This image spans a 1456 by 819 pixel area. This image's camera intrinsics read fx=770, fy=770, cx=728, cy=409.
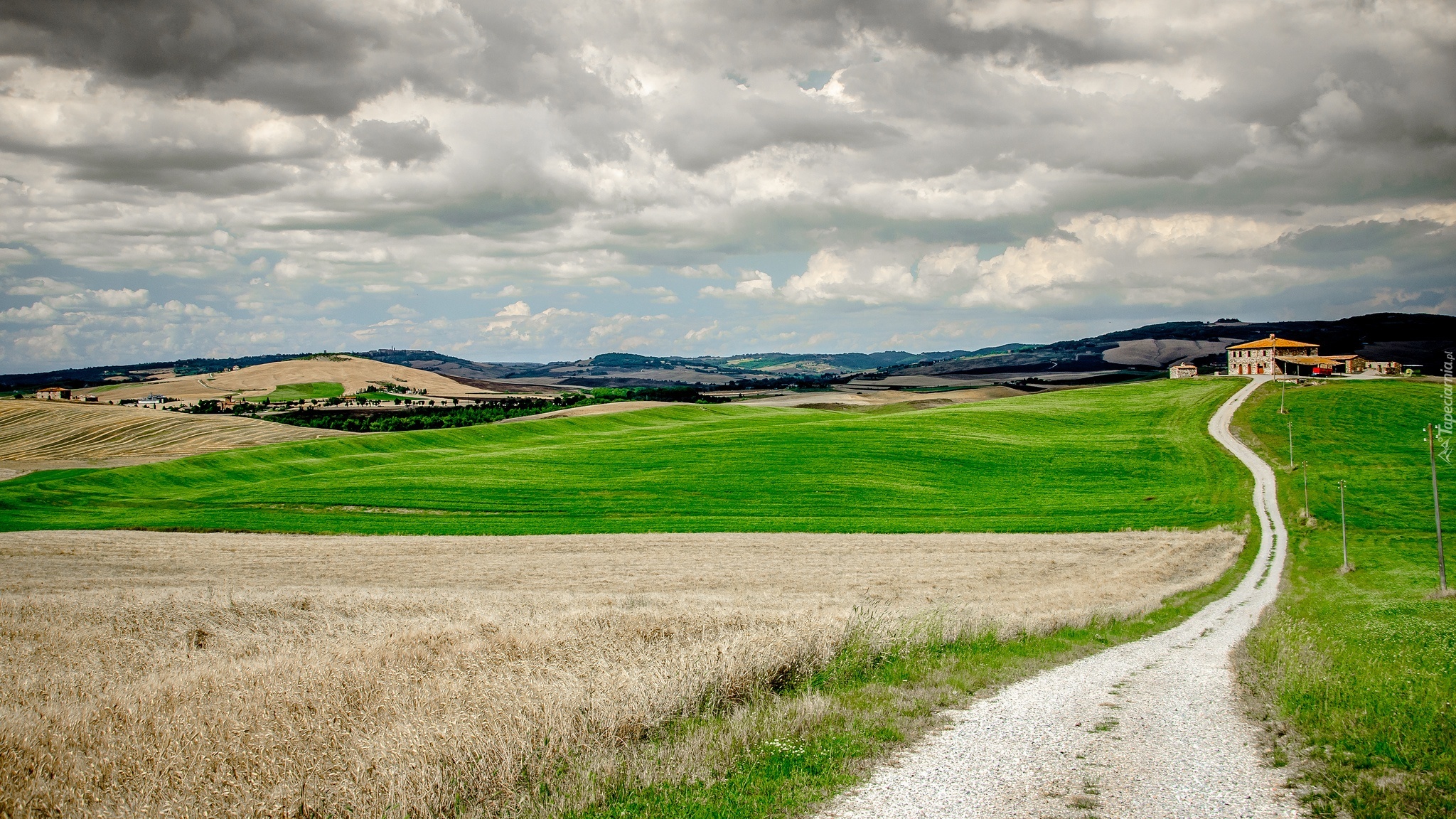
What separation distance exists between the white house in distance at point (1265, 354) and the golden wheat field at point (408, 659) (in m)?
103

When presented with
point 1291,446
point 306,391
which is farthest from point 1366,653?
point 306,391

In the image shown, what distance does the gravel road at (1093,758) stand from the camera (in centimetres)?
819

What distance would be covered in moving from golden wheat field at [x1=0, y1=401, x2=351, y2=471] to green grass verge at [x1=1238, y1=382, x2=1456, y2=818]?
3430 inches

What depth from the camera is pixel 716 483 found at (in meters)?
57.3

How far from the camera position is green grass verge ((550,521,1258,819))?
8.37 meters

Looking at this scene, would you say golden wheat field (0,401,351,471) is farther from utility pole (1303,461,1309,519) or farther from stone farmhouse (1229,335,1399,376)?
stone farmhouse (1229,335,1399,376)

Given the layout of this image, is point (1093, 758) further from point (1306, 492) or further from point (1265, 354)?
point (1265, 354)

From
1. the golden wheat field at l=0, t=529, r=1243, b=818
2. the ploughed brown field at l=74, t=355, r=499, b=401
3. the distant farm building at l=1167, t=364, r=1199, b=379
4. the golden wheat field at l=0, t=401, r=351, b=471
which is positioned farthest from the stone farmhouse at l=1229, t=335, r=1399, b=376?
the ploughed brown field at l=74, t=355, r=499, b=401

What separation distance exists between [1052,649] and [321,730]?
14078 mm

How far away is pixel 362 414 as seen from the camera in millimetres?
116312

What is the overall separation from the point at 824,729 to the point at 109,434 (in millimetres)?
98436

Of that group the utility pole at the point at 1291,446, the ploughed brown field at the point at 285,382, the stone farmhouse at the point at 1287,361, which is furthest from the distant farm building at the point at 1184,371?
the ploughed brown field at the point at 285,382

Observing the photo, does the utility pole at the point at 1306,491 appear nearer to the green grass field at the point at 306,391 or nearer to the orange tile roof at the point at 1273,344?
the orange tile roof at the point at 1273,344

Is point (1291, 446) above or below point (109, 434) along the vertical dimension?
below
